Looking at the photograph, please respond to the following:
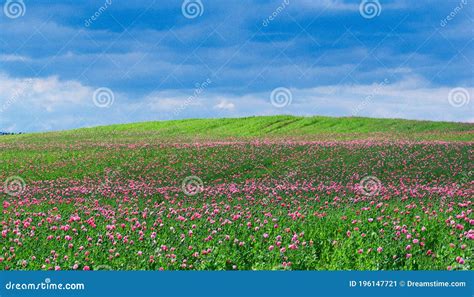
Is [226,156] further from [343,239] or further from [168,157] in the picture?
[343,239]

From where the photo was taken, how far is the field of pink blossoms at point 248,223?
34.1 ft

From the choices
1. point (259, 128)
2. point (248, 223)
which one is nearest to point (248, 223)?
Result: point (248, 223)

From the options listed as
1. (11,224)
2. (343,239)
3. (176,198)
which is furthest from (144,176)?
(343,239)

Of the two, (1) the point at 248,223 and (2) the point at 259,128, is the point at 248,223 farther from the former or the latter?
(2) the point at 259,128

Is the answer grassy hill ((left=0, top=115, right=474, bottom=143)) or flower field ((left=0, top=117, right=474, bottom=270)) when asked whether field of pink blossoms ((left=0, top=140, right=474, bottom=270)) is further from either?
grassy hill ((left=0, top=115, right=474, bottom=143))

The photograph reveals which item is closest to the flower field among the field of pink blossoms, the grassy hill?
the field of pink blossoms

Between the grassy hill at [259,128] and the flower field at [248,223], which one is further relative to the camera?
the grassy hill at [259,128]

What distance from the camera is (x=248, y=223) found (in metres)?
12.3

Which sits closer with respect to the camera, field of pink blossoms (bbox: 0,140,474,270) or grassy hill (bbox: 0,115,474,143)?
field of pink blossoms (bbox: 0,140,474,270)

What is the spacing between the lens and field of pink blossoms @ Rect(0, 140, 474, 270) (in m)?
10.4

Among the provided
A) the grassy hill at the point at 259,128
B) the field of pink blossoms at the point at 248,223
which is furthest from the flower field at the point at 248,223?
the grassy hill at the point at 259,128

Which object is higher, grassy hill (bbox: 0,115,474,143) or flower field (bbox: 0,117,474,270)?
grassy hill (bbox: 0,115,474,143)

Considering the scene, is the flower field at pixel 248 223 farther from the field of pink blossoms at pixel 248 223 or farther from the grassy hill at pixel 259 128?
the grassy hill at pixel 259 128

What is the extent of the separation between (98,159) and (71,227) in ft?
69.7
